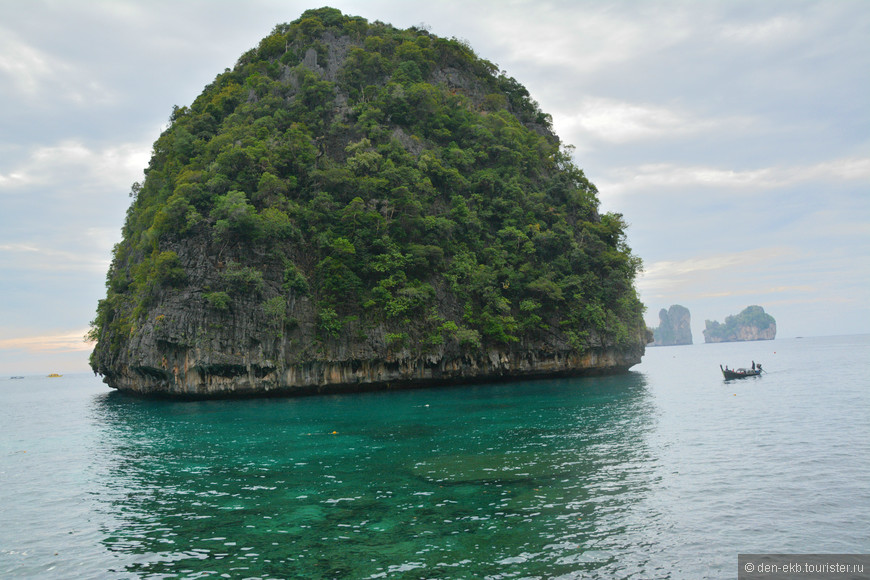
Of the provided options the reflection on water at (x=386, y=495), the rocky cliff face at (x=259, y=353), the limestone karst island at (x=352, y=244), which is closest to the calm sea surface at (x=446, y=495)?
the reflection on water at (x=386, y=495)

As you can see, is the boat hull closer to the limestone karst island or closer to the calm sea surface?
the limestone karst island

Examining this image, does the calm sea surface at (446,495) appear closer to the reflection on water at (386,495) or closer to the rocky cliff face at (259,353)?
the reflection on water at (386,495)

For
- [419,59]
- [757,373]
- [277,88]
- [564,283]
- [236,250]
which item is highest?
[419,59]

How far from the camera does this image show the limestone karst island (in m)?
41.8

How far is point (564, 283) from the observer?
51438mm

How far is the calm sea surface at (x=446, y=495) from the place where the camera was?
1001cm

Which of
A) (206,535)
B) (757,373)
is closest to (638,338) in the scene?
(757,373)

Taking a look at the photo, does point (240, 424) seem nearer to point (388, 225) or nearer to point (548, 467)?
point (548, 467)

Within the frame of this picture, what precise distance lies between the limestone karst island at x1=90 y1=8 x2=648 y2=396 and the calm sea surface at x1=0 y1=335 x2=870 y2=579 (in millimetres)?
14729

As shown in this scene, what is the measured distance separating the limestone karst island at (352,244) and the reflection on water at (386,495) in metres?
14.5

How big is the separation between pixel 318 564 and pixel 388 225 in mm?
40215

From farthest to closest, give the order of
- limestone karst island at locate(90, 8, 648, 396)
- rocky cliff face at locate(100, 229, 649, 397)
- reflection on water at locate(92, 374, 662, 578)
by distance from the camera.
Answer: limestone karst island at locate(90, 8, 648, 396) < rocky cliff face at locate(100, 229, 649, 397) < reflection on water at locate(92, 374, 662, 578)

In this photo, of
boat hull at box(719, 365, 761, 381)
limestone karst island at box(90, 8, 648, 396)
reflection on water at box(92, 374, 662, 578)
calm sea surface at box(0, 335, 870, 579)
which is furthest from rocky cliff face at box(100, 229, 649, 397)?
boat hull at box(719, 365, 761, 381)

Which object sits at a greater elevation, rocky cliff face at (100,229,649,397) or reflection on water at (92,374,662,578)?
rocky cliff face at (100,229,649,397)
